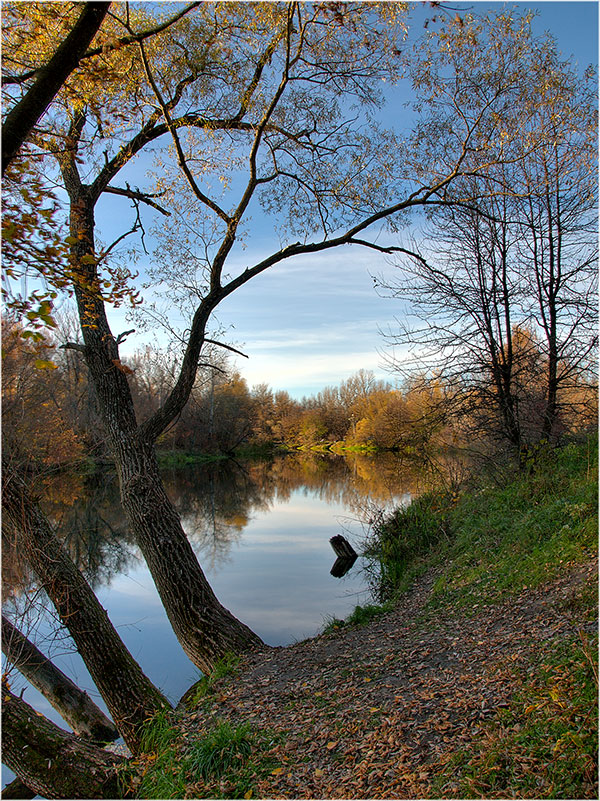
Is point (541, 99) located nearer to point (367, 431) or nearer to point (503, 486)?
point (503, 486)

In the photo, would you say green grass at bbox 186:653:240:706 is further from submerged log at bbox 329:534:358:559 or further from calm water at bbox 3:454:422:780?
submerged log at bbox 329:534:358:559

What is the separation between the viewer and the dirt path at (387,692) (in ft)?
11.5

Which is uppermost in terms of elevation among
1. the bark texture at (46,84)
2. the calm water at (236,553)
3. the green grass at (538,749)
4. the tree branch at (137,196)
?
the tree branch at (137,196)

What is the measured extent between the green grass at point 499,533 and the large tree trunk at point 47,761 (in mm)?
4136

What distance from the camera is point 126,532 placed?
16.7 m

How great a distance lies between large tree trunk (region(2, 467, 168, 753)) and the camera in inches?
219

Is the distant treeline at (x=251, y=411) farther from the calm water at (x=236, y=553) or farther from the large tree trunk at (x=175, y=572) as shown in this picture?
the calm water at (x=236, y=553)

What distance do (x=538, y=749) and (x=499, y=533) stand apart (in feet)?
17.9

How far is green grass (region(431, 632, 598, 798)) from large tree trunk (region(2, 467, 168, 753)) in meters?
3.67

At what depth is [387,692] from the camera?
445 cm

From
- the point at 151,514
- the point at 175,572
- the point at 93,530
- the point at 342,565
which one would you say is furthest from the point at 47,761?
the point at 93,530

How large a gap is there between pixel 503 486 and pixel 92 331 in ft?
26.8

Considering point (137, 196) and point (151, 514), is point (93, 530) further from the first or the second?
point (137, 196)

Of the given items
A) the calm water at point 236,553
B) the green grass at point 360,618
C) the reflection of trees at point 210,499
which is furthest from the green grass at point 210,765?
the reflection of trees at point 210,499
